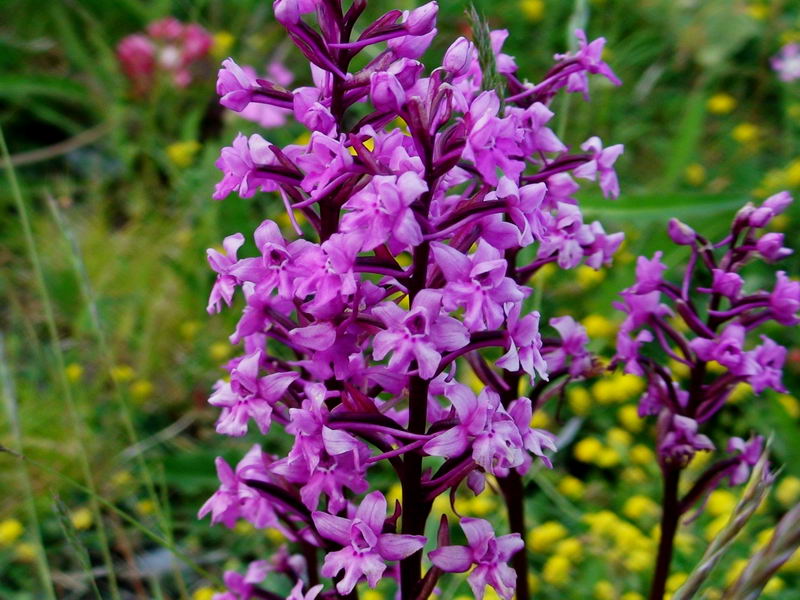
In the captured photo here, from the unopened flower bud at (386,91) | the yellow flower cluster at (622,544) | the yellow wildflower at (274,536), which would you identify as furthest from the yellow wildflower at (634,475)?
the unopened flower bud at (386,91)

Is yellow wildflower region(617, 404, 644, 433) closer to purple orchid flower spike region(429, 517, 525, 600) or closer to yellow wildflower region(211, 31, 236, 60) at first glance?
purple orchid flower spike region(429, 517, 525, 600)

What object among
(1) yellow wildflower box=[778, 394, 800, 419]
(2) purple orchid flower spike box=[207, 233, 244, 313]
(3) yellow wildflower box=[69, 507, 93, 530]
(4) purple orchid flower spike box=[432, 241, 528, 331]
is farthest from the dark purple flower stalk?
(3) yellow wildflower box=[69, 507, 93, 530]

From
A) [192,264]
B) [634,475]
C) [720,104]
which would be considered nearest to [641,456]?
[634,475]

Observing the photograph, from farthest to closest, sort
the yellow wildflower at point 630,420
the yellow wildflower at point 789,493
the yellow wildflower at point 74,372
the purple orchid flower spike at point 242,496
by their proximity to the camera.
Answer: the yellow wildflower at point 74,372
the yellow wildflower at point 630,420
the yellow wildflower at point 789,493
the purple orchid flower spike at point 242,496

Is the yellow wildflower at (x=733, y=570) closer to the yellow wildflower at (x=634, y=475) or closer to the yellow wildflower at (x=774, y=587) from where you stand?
the yellow wildflower at (x=774, y=587)

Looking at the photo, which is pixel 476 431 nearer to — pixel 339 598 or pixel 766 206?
pixel 339 598

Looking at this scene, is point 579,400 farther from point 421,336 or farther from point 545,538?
point 421,336
